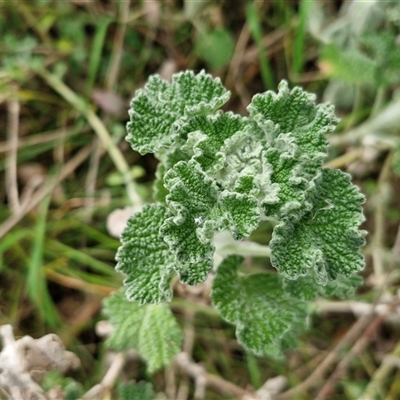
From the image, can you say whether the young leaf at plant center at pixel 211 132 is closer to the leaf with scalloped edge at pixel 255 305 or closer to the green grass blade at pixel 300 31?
the leaf with scalloped edge at pixel 255 305

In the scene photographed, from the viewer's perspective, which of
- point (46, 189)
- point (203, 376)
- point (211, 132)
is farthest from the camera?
point (46, 189)

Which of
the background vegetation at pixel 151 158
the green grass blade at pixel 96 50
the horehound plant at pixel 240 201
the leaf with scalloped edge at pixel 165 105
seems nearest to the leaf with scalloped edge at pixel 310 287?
the horehound plant at pixel 240 201

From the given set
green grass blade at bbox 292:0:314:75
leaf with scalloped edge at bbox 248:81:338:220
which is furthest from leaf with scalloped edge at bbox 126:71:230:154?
green grass blade at bbox 292:0:314:75

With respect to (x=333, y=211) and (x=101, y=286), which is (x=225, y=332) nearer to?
(x=101, y=286)

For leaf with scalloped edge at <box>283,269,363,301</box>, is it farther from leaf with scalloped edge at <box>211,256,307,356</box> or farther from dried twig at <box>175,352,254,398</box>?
dried twig at <box>175,352,254,398</box>

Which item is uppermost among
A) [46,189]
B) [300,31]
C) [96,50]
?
[96,50]

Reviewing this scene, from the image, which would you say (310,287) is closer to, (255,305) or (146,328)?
(255,305)

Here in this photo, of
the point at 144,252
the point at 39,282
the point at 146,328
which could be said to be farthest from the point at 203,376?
the point at 144,252
